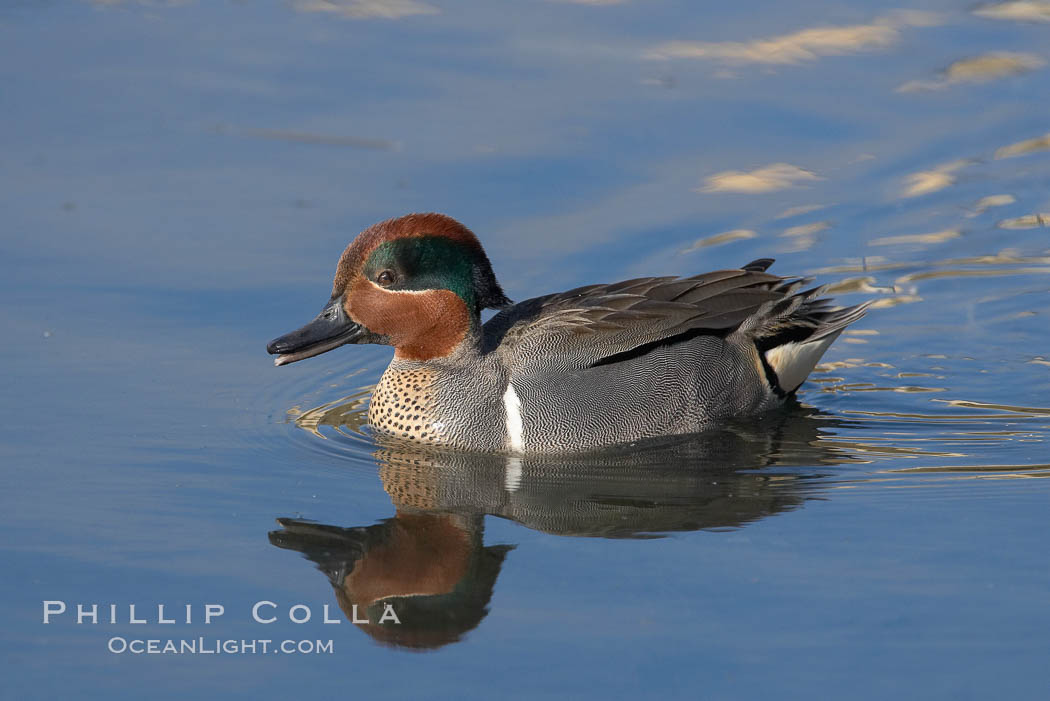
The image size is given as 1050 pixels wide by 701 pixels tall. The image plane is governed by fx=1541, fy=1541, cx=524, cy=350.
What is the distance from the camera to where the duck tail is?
867cm

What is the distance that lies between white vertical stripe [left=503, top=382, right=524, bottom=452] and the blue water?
0.55 ft

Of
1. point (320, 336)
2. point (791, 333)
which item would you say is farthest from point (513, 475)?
point (791, 333)

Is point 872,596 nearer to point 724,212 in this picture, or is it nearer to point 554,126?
point 724,212

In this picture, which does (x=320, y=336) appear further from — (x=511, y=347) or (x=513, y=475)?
(x=513, y=475)

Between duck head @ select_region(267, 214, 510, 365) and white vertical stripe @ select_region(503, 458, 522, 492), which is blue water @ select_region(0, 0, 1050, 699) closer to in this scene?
white vertical stripe @ select_region(503, 458, 522, 492)

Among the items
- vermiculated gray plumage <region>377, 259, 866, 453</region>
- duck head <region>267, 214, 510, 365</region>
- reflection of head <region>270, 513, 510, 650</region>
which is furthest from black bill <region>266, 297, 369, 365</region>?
reflection of head <region>270, 513, 510, 650</region>

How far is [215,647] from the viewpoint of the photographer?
225 inches

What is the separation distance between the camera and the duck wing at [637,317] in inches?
317

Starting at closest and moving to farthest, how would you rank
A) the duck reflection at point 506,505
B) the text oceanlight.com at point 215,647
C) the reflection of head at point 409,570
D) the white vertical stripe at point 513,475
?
the text oceanlight.com at point 215,647
the reflection of head at point 409,570
the duck reflection at point 506,505
the white vertical stripe at point 513,475

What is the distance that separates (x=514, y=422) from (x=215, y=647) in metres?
2.58

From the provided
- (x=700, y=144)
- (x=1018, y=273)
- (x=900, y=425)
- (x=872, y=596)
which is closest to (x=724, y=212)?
(x=700, y=144)

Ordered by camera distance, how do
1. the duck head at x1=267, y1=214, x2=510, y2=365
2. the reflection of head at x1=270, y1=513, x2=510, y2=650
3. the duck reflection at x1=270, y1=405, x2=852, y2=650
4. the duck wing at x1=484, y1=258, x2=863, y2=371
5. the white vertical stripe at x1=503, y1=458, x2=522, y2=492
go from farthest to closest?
the duck wing at x1=484, y1=258, x2=863, y2=371 → the duck head at x1=267, y1=214, x2=510, y2=365 → the white vertical stripe at x1=503, y1=458, x2=522, y2=492 → the duck reflection at x1=270, y1=405, x2=852, y2=650 → the reflection of head at x1=270, y1=513, x2=510, y2=650

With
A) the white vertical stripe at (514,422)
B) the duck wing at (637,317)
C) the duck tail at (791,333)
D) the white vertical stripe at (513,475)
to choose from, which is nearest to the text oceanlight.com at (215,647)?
the white vertical stripe at (513,475)

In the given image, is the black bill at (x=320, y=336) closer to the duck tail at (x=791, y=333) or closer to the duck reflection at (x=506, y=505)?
the duck reflection at (x=506, y=505)
